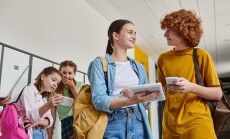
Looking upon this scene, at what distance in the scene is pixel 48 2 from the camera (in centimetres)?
288

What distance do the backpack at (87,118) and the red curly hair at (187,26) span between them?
19.6 inches

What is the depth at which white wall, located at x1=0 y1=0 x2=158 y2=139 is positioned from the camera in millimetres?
2320

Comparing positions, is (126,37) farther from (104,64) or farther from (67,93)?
(67,93)

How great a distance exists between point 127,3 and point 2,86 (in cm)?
248

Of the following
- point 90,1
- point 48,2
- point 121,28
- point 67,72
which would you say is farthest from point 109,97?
point 90,1

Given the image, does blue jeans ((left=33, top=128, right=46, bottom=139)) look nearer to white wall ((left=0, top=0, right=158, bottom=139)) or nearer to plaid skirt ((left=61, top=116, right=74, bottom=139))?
plaid skirt ((left=61, top=116, right=74, bottom=139))

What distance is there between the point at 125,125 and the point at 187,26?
69cm

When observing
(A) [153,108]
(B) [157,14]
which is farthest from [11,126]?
(A) [153,108]

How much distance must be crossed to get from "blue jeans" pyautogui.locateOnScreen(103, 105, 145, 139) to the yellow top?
18 centimetres

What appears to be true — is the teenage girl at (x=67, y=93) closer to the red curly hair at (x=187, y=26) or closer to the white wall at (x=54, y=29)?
the white wall at (x=54, y=29)

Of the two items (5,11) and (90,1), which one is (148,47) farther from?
(5,11)

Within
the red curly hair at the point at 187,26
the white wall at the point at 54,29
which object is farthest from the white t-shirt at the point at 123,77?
the white wall at the point at 54,29

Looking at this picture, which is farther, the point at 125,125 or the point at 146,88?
the point at 125,125

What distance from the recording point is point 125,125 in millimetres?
1255
